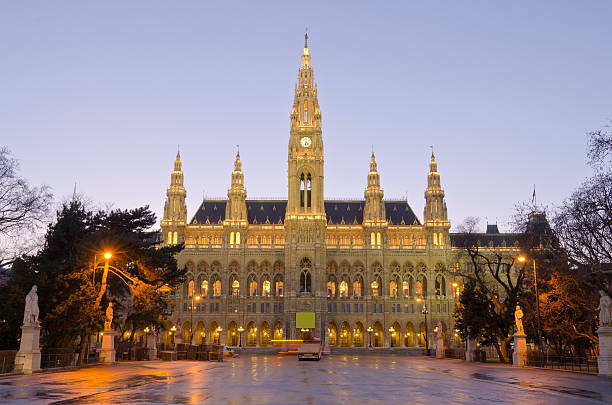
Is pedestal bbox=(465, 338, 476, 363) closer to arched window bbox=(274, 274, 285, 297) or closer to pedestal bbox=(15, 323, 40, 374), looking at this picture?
pedestal bbox=(15, 323, 40, 374)

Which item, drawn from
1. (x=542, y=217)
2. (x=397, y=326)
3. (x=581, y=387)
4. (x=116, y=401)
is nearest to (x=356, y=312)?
(x=397, y=326)

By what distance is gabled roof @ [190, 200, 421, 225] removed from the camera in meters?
118

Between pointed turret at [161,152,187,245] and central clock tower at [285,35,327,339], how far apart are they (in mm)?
20456

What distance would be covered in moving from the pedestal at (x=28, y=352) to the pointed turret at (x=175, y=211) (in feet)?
255

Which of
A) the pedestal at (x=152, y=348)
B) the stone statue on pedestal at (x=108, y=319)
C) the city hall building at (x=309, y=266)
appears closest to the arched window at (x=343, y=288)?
the city hall building at (x=309, y=266)

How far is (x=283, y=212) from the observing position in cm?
11994

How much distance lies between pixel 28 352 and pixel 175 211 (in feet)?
269

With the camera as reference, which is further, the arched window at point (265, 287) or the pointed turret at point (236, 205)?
the pointed turret at point (236, 205)

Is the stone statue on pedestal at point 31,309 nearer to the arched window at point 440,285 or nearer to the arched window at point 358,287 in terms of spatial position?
the arched window at point 358,287

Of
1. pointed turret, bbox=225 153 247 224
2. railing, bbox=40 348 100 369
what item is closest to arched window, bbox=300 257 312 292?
pointed turret, bbox=225 153 247 224

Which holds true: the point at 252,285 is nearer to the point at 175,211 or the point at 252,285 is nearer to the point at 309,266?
the point at 309,266

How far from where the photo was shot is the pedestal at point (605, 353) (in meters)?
31.8

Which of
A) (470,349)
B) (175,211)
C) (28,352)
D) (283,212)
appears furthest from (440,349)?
(175,211)

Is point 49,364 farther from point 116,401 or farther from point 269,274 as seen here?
point 269,274
